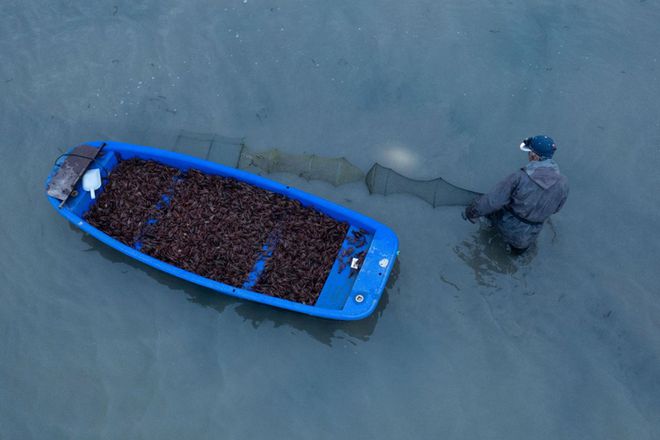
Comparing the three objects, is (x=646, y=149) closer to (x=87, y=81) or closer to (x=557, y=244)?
(x=557, y=244)

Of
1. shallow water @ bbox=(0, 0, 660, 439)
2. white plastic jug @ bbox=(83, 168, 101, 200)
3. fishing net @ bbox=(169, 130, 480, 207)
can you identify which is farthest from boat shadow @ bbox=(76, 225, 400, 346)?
fishing net @ bbox=(169, 130, 480, 207)

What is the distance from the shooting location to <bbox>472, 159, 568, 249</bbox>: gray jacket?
227 inches

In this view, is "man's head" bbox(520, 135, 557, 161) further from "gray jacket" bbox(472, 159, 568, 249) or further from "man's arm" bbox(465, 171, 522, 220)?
"man's arm" bbox(465, 171, 522, 220)

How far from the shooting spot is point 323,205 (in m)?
6.62

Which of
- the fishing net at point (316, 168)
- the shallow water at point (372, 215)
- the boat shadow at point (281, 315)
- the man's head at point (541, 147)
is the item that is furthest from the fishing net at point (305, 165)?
the man's head at point (541, 147)

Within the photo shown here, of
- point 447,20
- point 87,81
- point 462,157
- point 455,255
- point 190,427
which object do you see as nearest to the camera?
point 190,427

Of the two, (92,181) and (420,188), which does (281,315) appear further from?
(92,181)

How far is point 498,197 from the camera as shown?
20.0 feet


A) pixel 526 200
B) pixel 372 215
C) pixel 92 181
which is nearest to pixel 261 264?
pixel 372 215

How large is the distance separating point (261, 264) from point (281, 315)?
2.27ft

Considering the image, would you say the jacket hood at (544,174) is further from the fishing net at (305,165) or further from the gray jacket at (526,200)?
the fishing net at (305,165)

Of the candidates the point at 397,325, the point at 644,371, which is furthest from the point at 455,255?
the point at 644,371

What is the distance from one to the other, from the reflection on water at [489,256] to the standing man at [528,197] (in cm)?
37

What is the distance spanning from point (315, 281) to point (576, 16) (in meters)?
6.61
